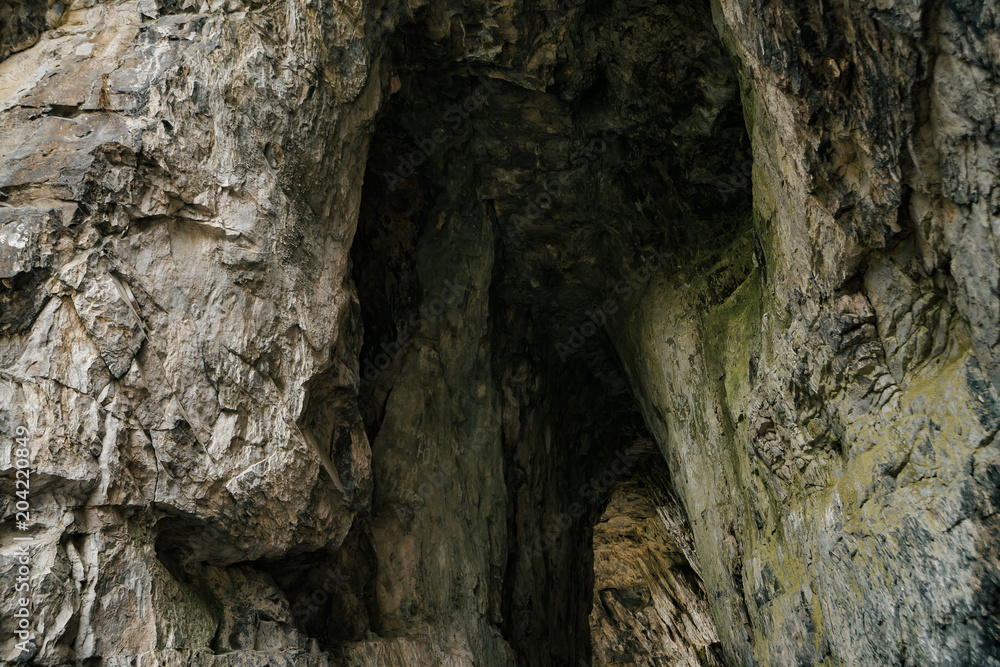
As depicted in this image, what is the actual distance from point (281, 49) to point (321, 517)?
3349 millimetres

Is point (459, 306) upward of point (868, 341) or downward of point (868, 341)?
upward

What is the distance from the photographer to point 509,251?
844 centimetres

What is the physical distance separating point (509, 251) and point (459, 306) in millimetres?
947

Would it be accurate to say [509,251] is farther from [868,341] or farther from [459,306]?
[868,341]

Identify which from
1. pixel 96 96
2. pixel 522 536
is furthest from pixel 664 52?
pixel 522 536

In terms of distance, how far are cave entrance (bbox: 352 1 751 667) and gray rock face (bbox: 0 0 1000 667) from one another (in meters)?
0.04

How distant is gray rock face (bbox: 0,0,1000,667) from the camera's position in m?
3.89

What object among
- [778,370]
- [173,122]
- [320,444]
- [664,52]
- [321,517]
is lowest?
[321,517]

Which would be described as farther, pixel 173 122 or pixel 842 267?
pixel 173 122

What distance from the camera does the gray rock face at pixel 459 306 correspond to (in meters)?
3.89

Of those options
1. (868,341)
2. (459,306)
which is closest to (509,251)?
(459,306)

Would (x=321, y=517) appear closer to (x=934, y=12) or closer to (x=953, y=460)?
(x=953, y=460)

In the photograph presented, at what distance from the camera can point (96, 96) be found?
16.1 feet

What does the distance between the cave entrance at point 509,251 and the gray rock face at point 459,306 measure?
0.04 metres
